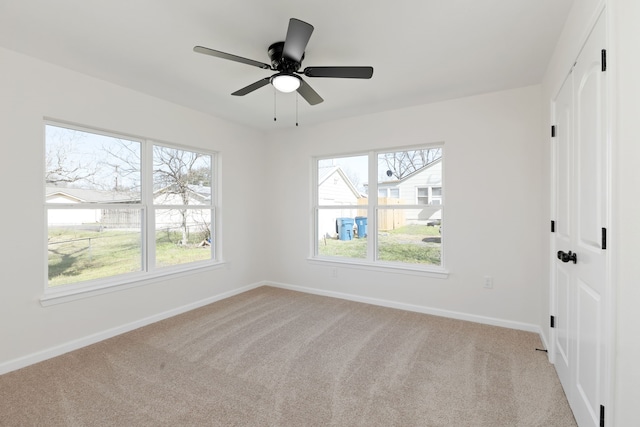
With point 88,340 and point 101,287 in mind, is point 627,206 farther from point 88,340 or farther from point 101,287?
point 88,340

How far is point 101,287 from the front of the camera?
9.49ft

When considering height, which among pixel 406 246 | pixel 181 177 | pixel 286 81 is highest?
pixel 286 81

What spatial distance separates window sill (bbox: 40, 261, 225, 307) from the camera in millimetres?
2585

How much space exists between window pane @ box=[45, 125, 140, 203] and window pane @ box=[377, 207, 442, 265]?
306 centimetres

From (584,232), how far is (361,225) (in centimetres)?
271

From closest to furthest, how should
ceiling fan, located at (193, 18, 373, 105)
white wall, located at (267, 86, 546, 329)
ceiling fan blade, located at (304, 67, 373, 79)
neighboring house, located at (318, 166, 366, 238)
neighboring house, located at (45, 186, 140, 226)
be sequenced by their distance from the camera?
1. ceiling fan, located at (193, 18, 373, 105)
2. ceiling fan blade, located at (304, 67, 373, 79)
3. neighboring house, located at (45, 186, 140, 226)
4. white wall, located at (267, 86, 546, 329)
5. neighboring house, located at (318, 166, 366, 238)

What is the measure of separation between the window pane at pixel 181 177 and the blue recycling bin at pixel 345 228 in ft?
6.22

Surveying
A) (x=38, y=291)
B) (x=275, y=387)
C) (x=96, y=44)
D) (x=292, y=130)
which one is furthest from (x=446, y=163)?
(x=38, y=291)

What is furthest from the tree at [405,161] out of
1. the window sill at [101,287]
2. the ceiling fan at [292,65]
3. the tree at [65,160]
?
the tree at [65,160]

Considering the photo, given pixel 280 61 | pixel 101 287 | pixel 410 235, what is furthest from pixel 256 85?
pixel 410 235

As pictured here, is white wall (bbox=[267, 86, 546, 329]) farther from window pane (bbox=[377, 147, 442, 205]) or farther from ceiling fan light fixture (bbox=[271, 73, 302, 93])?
ceiling fan light fixture (bbox=[271, 73, 302, 93])

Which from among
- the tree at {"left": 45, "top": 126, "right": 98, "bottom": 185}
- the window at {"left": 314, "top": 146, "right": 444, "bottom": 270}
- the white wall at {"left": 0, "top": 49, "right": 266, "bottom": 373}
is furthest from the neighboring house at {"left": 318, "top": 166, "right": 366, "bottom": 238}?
the tree at {"left": 45, "top": 126, "right": 98, "bottom": 185}

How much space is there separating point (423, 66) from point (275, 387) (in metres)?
2.88

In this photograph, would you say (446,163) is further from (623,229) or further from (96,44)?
(96,44)
